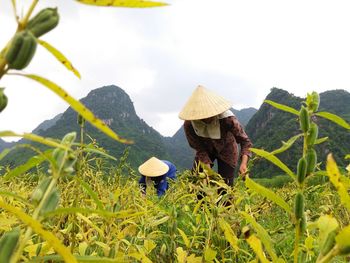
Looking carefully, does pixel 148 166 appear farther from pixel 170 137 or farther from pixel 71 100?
pixel 170 137

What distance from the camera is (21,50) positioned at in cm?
38

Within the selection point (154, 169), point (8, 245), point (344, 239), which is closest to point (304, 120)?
point (344, 239)

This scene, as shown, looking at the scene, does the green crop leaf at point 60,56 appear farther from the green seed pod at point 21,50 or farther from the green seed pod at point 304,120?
the green seed pod at point 304,120

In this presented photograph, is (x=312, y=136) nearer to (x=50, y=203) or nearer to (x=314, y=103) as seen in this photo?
(x=314, y=103)

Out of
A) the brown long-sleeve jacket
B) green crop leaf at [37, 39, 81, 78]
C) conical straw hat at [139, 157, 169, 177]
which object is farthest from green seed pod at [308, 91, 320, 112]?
conical straw hat at [139, 157, 169, 177]

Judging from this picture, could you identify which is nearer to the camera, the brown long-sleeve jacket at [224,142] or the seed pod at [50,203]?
the seed pod at [50,203]

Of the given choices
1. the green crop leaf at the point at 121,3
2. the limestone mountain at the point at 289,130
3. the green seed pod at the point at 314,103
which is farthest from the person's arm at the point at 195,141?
the limestone mountain at the point at 289,130

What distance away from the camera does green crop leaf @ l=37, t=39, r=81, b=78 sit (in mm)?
486

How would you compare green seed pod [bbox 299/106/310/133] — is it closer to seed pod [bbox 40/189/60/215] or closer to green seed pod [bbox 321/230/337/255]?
green seed pod [bbox 321/230/337/255]

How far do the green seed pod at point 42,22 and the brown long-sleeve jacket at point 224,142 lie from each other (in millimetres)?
3437

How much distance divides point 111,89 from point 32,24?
10976 cm

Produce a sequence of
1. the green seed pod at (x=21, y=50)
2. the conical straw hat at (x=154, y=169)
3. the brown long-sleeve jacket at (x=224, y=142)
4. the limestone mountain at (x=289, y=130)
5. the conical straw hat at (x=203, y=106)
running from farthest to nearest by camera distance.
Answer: the limestone mountain at (x=289, y=130) → the conical straw hat at (x=154, y=169) → the brown long-sleeve jacket at (x=224, y=142) → the conical straw hat at (x=203, y=106) → the green seed pod at (x=21, y=50)

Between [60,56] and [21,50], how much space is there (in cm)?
13

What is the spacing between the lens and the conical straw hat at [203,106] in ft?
12.2
